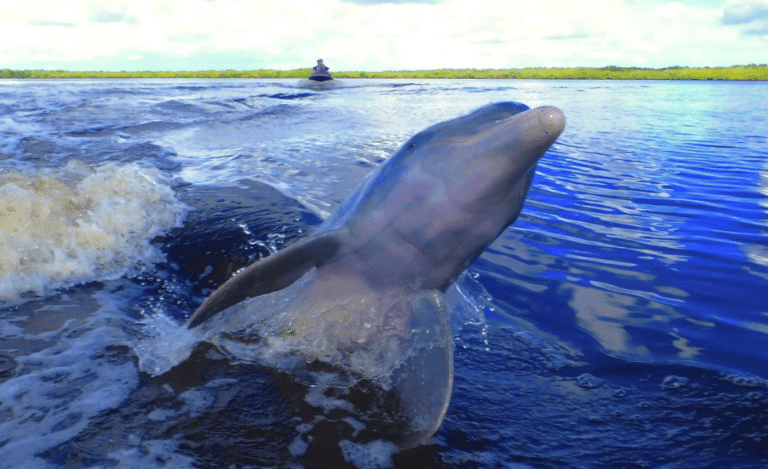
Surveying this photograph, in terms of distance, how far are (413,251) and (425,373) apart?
31.0 inches

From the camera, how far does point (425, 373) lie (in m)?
3.13

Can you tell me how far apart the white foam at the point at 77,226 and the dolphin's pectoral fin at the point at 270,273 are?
2.24 metres

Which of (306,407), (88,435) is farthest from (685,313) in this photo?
(88,435)

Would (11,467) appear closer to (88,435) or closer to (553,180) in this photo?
(88,435)

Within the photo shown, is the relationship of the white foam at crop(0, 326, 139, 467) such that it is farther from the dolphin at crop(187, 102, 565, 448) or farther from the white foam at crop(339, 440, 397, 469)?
the white foam at crop(339, 440, 397, 469)

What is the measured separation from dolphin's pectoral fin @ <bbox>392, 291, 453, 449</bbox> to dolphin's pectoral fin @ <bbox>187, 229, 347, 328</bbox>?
28.8 inches

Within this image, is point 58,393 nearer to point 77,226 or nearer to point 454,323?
point 454,323

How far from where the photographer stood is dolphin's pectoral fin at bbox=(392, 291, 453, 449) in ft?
9.20

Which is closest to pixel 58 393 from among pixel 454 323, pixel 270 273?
pixel 270 273

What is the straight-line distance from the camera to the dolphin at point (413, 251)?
3.07 m

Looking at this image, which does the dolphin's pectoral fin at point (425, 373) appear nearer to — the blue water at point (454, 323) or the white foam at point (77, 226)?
the blue water at point (454, 323)

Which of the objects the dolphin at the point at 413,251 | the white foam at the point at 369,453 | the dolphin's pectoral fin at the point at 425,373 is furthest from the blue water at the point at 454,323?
the dolphin at the point at 413,251

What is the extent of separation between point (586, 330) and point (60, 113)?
19.1 meters

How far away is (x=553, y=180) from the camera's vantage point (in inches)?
407
